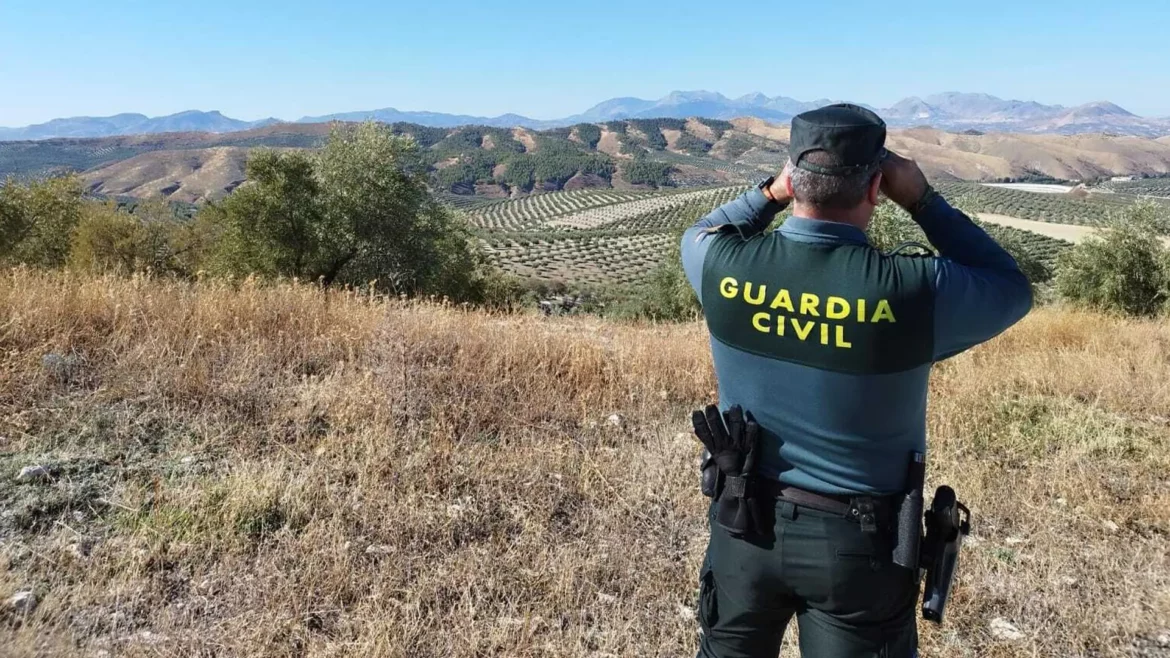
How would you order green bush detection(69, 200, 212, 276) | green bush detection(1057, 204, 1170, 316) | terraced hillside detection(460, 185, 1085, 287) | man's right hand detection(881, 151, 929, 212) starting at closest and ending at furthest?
man's right hand detection(881, 151, 929, 212) < green bush detection(1057, 204, 1170, 316) < green bush detection(69, 200, 212, 276) < terraced hillside detection(460, 185, 1085, 287)

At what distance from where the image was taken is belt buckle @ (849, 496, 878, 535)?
1.77 meters

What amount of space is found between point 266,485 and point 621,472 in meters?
2.27

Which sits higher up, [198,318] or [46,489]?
[198,318]

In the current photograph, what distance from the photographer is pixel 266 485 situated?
381cm

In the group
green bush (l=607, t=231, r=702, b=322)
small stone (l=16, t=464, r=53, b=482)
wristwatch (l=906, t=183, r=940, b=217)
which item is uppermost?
wristwatch (l=906, t=183, r=940, b=217)

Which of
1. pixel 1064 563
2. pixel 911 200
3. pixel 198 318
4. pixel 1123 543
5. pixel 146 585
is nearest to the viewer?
pixel 911 200

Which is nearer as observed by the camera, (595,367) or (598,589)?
(598,589)

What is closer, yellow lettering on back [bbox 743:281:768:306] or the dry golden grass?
yellow lettering on back [bbox 743:281:768:306]

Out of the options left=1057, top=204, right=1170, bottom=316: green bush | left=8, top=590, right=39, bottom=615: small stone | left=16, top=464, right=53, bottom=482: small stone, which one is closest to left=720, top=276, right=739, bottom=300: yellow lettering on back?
left=8, top=590, right=39, bottom=615: small stone

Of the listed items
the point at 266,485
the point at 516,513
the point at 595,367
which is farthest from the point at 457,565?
the point at 595,367

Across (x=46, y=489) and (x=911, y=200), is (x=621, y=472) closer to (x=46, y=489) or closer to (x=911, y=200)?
(x=911, y=200)

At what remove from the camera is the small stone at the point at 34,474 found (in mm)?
3844

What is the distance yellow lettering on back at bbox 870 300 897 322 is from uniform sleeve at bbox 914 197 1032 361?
0.14 meters

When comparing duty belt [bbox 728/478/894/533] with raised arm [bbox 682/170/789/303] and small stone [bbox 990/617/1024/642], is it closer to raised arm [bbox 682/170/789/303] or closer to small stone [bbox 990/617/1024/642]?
raised arm [bbox 682/170/789/303]
